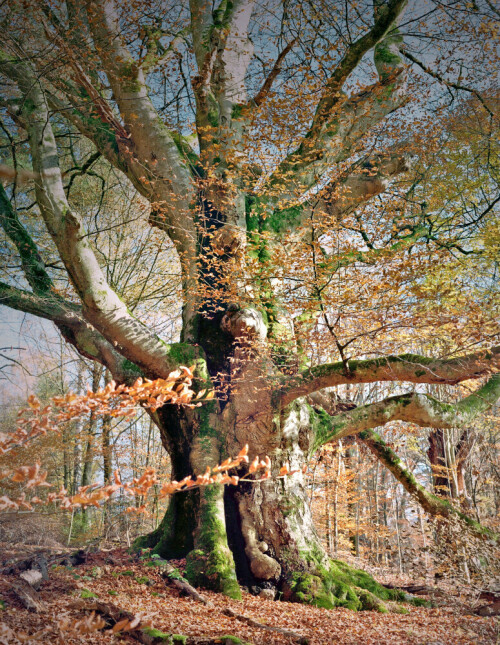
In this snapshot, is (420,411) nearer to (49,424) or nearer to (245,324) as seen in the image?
(245,324)

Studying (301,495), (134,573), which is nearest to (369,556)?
(301,495)

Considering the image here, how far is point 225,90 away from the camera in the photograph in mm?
6824

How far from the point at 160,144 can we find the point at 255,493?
529 cm

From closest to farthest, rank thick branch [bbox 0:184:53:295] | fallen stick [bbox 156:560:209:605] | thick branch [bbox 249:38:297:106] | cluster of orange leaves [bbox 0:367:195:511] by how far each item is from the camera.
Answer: cluster of orange leaves [bbox 0:367:195:511] → fallen stick [bbox 156:560:209:605] → thick branch [bbox 0:184:53:295] → thick branch [bbox 249:38:297:106]

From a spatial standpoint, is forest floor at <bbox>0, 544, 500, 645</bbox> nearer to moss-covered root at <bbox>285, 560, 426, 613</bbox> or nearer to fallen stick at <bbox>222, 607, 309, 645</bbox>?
fallen stick at <bbox>222, 607, 309, 645</bbox>

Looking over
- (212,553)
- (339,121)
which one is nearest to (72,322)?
(212,553)

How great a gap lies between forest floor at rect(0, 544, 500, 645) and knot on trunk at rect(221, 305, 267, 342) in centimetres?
296

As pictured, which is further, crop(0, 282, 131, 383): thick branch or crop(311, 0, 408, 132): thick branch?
crop(0, 282, 131, 383): thick branch

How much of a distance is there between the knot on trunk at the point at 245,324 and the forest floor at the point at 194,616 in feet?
9.70

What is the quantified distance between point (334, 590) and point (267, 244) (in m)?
4.68

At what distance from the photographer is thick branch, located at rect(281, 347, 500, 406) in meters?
4.41

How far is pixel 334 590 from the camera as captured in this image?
4.96m

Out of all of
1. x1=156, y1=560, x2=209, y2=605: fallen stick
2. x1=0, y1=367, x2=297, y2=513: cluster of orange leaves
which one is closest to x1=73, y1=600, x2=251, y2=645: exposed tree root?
x1=156, y1=560, x2=209, y2=605: fallen stick

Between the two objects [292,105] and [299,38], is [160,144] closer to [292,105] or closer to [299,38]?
[292,105]
